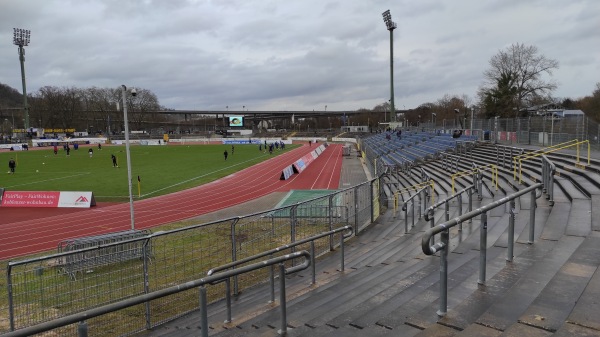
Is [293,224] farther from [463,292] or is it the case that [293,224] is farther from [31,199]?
[31,199]

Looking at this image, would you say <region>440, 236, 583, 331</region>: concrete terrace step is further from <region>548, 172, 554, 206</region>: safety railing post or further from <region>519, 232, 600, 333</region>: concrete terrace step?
<region>548, 172, 554, 206</region>: safety railing post

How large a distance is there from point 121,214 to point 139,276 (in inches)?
647

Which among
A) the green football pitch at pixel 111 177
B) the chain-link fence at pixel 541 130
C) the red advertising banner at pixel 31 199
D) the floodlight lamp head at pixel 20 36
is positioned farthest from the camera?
the floodlight lamp head at pixel 20 36

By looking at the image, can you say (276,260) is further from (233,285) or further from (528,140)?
(528,140)

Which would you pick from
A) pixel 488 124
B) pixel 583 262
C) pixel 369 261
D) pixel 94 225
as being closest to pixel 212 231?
pixel 369 261

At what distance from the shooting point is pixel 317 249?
35.9 ft

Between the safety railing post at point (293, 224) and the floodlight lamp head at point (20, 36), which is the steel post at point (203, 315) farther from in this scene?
the floodlight lamp head at point (20, 36)

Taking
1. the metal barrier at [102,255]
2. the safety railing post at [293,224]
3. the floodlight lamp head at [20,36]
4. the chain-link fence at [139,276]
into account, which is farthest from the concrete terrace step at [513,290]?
the floodlight lamp head at [20,36]

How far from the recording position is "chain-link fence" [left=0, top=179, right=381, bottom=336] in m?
7.22

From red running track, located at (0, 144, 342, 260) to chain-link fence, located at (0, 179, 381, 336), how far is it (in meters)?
9.53

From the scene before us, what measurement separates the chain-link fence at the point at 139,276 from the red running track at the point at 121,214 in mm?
9532

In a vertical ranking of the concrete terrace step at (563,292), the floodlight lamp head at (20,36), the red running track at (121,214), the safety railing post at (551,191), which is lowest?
the red running track at (121,214)

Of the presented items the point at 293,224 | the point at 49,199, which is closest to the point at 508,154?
the point at 293,224

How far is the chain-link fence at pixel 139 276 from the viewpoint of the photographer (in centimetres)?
722
